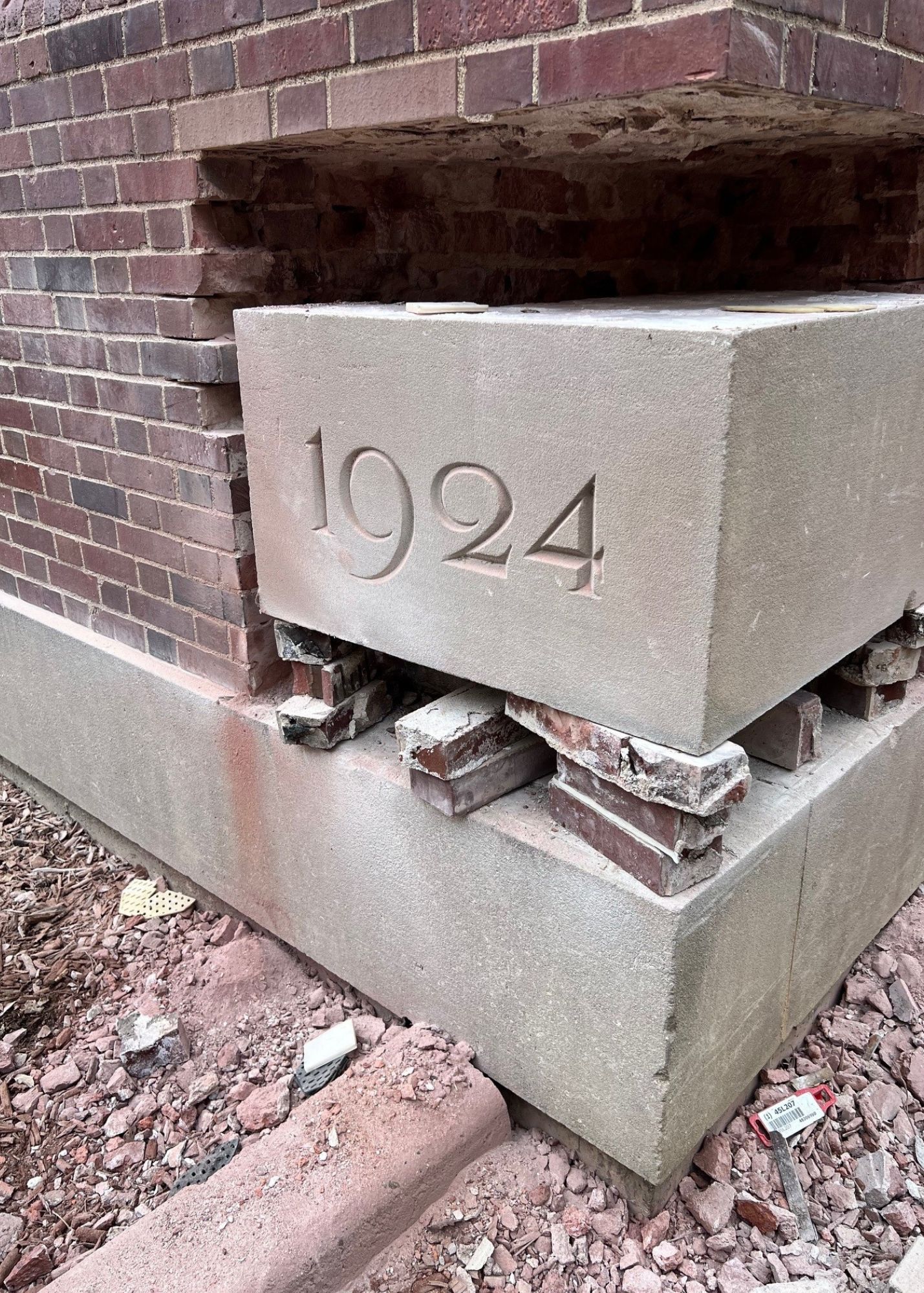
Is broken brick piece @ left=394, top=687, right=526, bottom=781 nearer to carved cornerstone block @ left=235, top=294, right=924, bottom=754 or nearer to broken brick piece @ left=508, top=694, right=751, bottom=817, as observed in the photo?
carved cornerstone block @ left=235, top=294, right=924, bottom=754

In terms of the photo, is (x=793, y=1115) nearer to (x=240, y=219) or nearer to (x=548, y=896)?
(x=548, y=896)

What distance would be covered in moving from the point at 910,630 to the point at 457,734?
1.06 m

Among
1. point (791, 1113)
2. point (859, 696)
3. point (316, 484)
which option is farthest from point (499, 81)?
point (791, 1113)

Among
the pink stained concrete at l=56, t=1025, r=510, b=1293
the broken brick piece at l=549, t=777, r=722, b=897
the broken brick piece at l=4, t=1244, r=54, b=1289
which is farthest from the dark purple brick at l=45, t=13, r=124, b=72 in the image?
the broken brick piece at l=4, t=1244, r=54, b=1289

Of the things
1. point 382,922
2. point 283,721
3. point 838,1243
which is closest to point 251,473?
point 283,721

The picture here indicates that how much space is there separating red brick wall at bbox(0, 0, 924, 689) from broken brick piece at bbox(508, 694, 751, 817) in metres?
0.99

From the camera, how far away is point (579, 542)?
4.92ft

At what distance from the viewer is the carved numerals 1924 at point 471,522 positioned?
1.50 metres

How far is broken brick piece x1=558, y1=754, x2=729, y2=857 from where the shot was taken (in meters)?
1.54

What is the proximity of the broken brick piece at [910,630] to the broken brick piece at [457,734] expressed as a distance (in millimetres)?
879

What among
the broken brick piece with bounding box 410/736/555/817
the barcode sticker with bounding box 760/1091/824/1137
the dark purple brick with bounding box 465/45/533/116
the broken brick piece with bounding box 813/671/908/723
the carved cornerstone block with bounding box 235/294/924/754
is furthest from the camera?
the broken brick piece with bounding box 813/671/908/723

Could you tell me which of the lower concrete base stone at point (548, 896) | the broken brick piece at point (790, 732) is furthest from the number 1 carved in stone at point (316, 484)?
the broken brick piece at point (790, 732)

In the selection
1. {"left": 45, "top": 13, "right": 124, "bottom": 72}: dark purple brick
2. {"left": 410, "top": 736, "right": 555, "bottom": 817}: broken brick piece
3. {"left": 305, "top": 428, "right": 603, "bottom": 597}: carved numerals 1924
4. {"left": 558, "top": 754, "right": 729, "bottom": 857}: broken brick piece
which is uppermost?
{"left": 45, "top": 13, "right": 124, "bottom": 72}: dark purple brick

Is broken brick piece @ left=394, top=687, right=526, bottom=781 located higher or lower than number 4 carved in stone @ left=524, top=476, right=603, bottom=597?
lower
